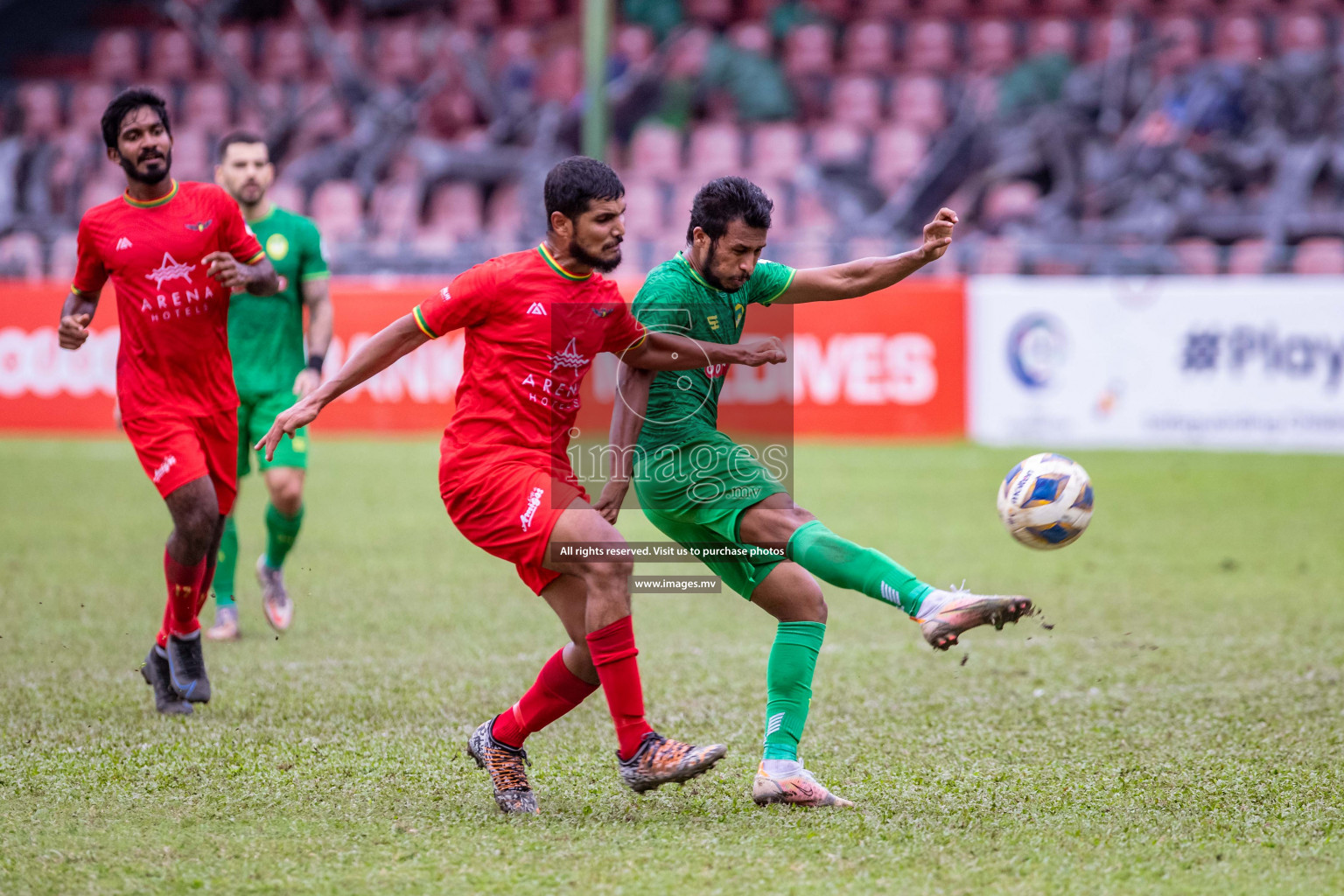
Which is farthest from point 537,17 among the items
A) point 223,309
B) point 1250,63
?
point 223,309

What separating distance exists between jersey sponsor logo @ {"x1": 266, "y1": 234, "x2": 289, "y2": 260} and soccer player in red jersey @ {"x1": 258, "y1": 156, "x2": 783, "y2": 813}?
3087 millimetres

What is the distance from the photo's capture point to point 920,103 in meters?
22.1

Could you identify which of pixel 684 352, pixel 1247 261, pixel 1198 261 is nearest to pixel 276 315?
pixel 684 352

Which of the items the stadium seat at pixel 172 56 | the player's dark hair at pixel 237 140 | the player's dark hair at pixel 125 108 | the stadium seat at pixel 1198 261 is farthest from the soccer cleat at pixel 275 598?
the stadium seat at pixel 172 56

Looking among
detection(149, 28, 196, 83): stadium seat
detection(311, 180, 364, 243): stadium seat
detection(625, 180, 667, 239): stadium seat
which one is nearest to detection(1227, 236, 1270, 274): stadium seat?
detection(625, 180, 667, 239): stadium seat

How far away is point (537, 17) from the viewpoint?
24734mm

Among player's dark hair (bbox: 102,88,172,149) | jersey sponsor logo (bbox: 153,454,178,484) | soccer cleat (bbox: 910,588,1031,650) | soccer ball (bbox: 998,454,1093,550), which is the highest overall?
player's dark hair (bbox: 102,88,172,149)

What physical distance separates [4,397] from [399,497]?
632cm

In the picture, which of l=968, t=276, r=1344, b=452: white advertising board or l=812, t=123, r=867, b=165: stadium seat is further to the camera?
l=812, t=123, r=867, b=165: stadium seat

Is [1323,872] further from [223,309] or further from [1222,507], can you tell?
[1222,507]

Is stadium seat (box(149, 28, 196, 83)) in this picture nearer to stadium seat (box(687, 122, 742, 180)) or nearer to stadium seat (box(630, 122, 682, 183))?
stadium seat (box(630, 122, 682, 183))

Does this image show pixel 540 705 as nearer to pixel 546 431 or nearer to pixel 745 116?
pixel 546 431

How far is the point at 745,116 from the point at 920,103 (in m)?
2.69

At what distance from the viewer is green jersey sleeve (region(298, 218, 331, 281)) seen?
7070 mm
